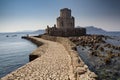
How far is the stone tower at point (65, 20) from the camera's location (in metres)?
90.9

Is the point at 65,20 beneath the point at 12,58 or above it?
above

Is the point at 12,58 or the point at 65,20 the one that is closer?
the point at 12,58

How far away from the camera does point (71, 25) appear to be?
92938 millimetres

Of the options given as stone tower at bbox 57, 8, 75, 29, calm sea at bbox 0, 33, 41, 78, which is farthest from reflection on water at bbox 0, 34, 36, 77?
stone tower at bbox 57, 8, 75, 29

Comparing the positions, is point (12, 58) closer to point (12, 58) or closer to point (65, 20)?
point (12, 58)

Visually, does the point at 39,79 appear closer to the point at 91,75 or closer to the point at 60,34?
the point at 91,75

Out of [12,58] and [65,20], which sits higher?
[65,20]

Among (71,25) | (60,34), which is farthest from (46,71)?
(71,25)

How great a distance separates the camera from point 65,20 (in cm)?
9075

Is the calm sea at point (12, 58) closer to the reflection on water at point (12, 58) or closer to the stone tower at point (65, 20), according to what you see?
the reflection on water at point (12, 58)

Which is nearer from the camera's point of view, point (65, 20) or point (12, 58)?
point (12, 58)

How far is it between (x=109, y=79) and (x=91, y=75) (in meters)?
6.35

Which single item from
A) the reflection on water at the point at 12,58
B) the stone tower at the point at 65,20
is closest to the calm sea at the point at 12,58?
the reflection on water at the point at 12,58

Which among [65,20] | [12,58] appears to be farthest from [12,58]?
[65,20]
